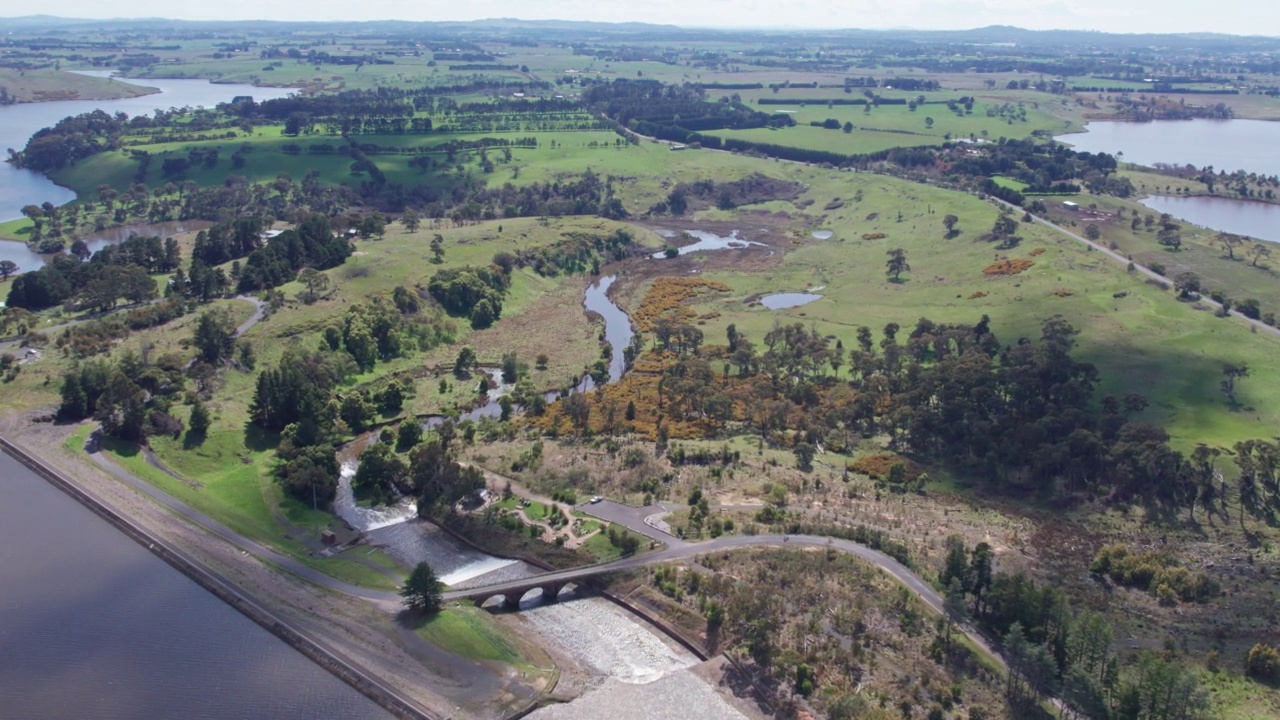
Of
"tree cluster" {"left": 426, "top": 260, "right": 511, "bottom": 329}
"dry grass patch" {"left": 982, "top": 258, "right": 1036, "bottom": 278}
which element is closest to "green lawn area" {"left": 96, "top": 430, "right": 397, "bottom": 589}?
"tree cluster" {"left": 426, "top": 260, "right": 511, "bottom": 329}

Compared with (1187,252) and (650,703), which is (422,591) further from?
(1187,252)

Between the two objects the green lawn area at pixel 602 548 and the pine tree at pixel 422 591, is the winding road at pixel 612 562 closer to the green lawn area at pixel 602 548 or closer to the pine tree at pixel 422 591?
the green lawn area at pixel 602 548

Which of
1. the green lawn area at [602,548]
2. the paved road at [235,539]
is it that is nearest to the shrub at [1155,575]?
the green lawn area at [602,548]

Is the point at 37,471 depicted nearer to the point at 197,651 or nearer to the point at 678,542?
the point at 197,651

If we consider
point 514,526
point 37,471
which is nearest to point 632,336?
point 514,526

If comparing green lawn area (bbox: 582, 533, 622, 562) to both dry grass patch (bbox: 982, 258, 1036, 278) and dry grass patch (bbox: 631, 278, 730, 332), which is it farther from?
dry grass patch (bbox: 982, 258, 1036, 278)
